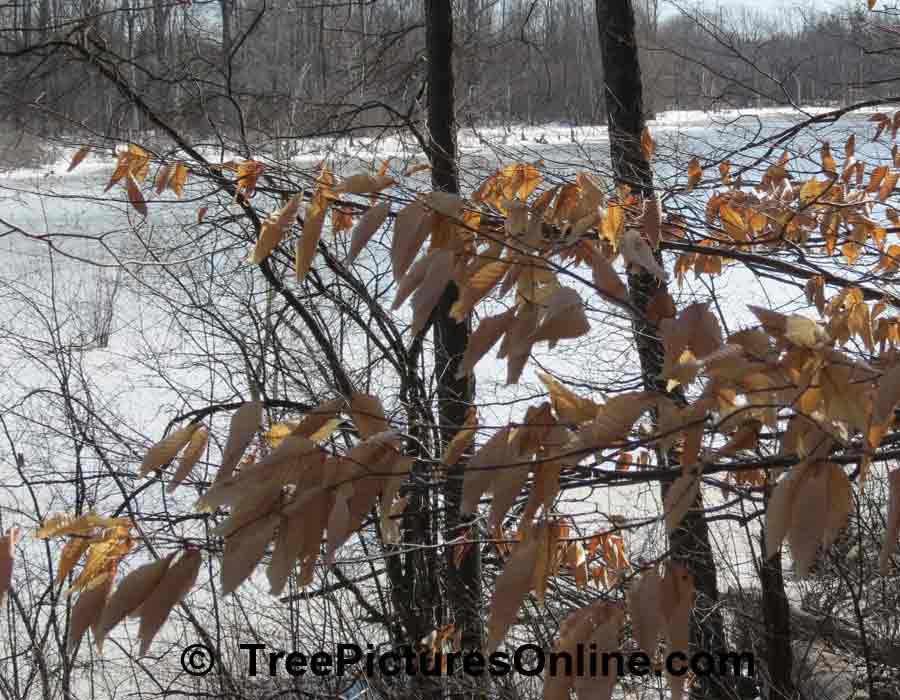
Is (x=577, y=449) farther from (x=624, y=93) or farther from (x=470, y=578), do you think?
(x=624, y=93)

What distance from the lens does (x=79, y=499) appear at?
287cm

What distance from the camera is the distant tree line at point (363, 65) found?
3.11 metres

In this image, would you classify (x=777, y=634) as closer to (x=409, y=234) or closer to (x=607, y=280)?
(x=607, y=280)

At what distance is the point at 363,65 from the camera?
165 inches

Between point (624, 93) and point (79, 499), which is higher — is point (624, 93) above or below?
above

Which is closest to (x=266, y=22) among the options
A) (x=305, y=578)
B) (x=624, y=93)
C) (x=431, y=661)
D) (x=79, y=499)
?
(x=624, y=93)

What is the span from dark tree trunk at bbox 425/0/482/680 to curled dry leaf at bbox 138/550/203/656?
5.06 ft

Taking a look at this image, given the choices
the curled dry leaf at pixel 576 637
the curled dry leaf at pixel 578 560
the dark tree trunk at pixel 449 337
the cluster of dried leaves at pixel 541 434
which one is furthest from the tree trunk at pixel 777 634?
the curled dry leaf at pixel 576 637

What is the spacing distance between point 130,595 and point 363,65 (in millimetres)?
3681

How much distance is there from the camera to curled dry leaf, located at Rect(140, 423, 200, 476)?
0.99m

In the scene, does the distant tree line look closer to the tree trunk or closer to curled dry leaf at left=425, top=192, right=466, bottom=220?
the tree trunk

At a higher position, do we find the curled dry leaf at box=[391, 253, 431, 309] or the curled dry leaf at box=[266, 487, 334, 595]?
the curled dry leaf at box=[391, 253, 431, 309]

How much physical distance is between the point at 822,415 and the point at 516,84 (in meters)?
4.29

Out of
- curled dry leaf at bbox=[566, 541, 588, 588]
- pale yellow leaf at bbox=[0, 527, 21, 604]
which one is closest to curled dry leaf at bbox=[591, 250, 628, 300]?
pale yellow leaf at bbox=[0, 527, 21, 604]
